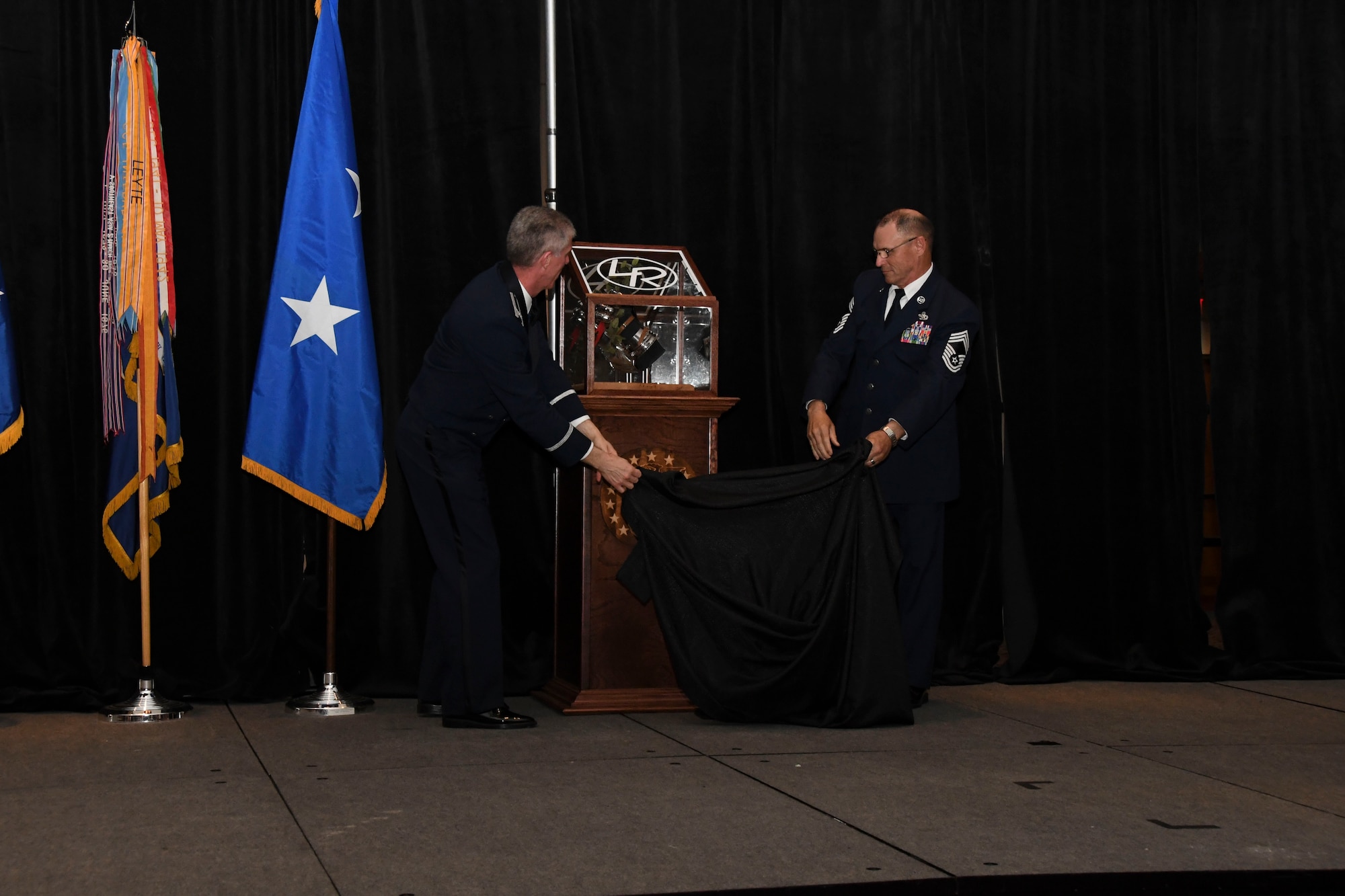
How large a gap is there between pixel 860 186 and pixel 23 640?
323 centimetres

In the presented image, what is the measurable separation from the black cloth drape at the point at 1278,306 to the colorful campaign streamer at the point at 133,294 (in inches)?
152

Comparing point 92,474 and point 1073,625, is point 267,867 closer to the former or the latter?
point 92,474

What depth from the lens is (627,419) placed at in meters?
4.29

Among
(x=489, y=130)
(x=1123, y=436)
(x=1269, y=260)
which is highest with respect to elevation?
(x=489, y=130)

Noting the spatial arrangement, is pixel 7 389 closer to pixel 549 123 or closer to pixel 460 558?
pixel 460 558

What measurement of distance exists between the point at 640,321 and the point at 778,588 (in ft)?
3.12

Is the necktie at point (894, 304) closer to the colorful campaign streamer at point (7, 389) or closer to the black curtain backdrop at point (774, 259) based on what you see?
the black curtain backdrop at point (774, 259)

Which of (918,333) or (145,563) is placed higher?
(918,333)

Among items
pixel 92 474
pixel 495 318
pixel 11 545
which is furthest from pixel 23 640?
pixel 495 318

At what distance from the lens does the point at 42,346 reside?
4.28m

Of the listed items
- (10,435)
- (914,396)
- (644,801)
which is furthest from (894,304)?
(10,435)

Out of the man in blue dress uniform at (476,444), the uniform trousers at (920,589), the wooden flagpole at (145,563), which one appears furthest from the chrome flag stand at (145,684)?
the uniform trousers at (920,589)

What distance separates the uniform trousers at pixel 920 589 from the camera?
4.38 meters

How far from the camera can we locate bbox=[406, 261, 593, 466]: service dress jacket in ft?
12.7
